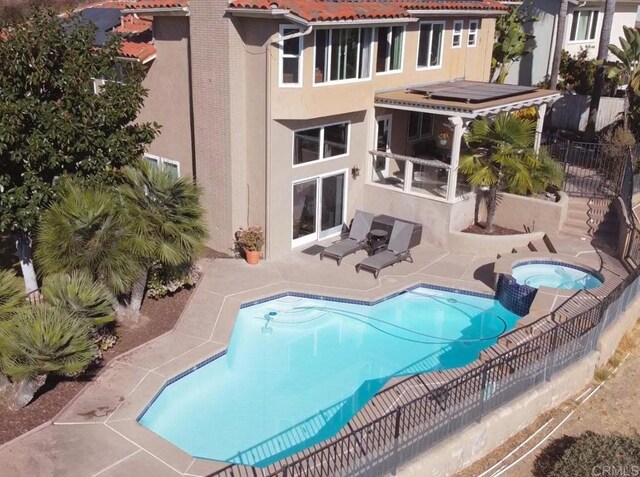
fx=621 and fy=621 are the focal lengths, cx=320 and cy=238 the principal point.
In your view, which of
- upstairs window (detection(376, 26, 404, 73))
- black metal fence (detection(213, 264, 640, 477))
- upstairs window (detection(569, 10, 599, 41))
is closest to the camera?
black metal fence (detection(213, 264, 640, 477))

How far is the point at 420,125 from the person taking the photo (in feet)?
80.3

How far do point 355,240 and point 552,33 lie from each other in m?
20.7

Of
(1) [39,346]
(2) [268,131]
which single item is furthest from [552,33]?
(1) [39,346]

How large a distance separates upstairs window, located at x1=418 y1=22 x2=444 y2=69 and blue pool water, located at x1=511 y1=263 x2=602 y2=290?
29.1ft

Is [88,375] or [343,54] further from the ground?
[343,54]

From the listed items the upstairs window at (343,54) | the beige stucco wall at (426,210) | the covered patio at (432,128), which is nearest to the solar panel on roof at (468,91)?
the covered patio at (432,128)

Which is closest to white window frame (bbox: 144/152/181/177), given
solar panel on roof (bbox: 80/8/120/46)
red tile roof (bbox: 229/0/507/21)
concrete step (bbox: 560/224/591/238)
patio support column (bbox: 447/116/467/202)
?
solar panel on roof (bbox: 80/8/120/46)

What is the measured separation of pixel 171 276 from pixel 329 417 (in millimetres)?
6466

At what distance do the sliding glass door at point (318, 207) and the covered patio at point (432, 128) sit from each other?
163cm

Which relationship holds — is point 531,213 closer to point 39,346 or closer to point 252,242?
point 252,242

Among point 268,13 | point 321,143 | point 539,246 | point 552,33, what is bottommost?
point 539,246

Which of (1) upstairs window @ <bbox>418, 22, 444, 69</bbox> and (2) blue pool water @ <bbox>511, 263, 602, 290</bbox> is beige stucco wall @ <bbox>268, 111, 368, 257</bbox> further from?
(2) blue pool water @ <bbox>511, 263, 602, 290</bbox>

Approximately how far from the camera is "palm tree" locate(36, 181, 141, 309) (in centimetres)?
1352

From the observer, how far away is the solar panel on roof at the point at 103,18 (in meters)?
24.0
